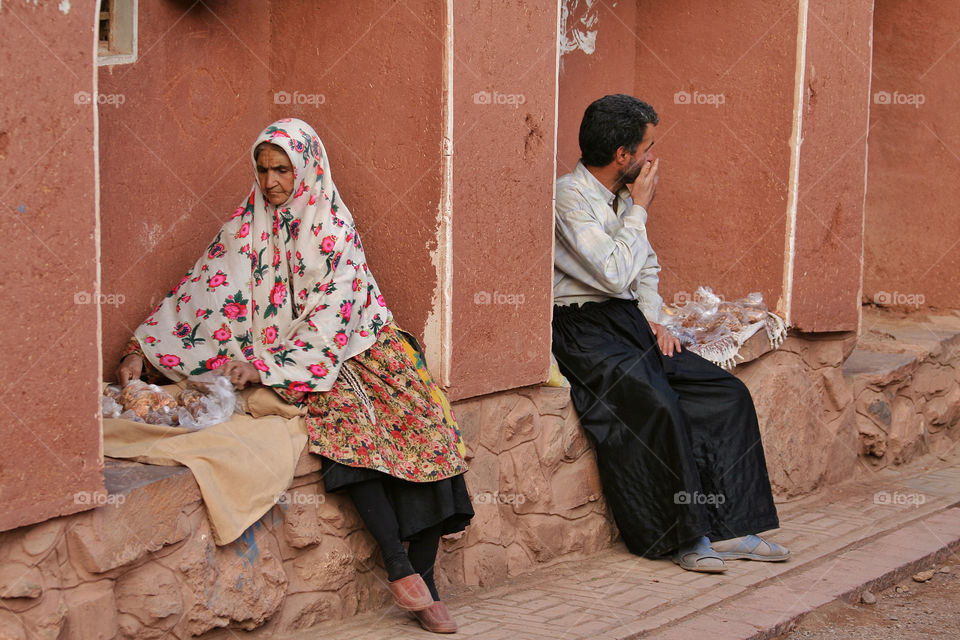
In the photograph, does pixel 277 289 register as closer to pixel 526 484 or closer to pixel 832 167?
pixel 526 484

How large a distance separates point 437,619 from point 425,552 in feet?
0.78

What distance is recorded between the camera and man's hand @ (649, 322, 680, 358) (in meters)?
5.06

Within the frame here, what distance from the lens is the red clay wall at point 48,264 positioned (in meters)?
2.88

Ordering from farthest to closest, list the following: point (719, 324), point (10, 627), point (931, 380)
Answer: point (931, 380), point (719, 324), point (10, 627)

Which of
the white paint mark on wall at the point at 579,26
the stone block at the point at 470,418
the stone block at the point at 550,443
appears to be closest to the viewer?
the stone block at the point at 470,418

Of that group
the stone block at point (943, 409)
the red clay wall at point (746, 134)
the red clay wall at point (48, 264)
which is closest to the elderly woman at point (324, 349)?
the red clay wall at point (48, 264)

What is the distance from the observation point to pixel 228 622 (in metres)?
3.46

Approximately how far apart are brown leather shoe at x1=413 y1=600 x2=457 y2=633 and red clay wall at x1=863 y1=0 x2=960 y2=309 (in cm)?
467

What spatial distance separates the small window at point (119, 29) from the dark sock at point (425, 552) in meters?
1.88

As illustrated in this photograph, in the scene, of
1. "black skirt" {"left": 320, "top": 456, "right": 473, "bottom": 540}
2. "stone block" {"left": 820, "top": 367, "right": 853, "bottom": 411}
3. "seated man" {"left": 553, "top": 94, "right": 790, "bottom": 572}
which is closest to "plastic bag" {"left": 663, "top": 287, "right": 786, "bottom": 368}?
"seated man" {"left": 553, "top": 94, "right": 790, "bottom": 572}

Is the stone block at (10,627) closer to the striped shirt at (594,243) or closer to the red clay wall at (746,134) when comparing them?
the striped shirt at (594,243)

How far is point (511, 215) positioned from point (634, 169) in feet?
2.48

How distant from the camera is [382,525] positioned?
3.79m

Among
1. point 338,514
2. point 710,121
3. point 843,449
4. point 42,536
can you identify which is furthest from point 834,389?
point 42,536
